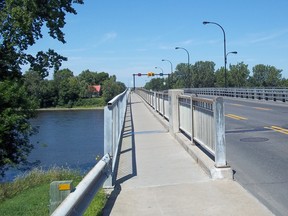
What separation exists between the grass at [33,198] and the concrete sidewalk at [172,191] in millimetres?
191

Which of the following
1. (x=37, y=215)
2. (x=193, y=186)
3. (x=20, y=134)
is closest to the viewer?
(x=193, y=186)

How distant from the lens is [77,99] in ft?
513

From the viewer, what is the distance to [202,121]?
28.2 feet

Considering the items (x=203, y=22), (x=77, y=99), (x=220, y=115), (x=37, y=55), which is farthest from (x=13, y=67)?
(x=77, y=99)

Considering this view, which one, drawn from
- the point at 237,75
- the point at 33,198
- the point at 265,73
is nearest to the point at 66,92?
the point at 237,75

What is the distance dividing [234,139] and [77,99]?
5779 inches

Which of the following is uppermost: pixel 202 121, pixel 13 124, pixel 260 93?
pixel 202 121

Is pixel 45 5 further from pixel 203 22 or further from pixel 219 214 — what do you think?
pixel 203 22

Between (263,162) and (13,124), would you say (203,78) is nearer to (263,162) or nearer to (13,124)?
(13,124)

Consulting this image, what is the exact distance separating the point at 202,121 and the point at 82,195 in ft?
16.7

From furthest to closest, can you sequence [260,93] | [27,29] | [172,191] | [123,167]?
A: [260,93] < [27,29] < [123,167] < [172,191]

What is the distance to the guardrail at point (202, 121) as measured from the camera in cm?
709

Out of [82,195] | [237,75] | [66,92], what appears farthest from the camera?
[66,92]

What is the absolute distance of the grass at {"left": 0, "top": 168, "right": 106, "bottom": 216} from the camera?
593 centimetres
